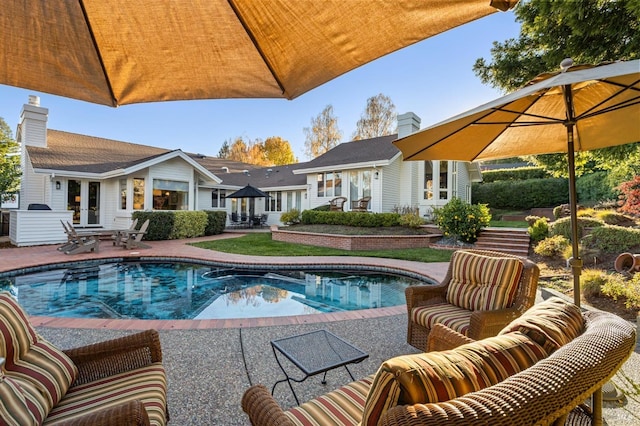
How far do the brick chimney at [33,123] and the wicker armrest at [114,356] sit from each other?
19.5m

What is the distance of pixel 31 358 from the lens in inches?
73.2

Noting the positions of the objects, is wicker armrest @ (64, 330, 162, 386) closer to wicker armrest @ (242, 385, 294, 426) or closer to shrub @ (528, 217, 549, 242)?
wicker armrest @ (242, 385, 294, 426)

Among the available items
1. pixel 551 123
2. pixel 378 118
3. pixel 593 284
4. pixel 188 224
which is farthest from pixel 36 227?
pixel 378 118

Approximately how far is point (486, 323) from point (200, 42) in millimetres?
3298

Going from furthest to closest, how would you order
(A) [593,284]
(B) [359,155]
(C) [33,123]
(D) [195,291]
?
(B) [359,155] → (C) [33,123] → (D) [195,291] → (A) [593,284]

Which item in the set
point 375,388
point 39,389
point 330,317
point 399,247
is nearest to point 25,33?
point 39,389

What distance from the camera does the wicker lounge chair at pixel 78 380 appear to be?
1.43 m

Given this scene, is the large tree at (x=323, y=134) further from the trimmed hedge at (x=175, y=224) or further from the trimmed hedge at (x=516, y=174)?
the trimmed hedge at (x=175, y=224)

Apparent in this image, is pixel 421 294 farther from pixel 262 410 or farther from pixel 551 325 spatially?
pixel 262 410

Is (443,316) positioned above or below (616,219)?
below

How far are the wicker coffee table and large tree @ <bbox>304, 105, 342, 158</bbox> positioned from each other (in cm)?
3223

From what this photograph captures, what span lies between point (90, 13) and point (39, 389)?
216 cm

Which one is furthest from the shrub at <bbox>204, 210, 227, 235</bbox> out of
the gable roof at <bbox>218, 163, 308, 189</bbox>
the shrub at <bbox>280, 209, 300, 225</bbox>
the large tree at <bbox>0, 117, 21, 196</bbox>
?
the large tree at <bbox>0, 117, 21, 196</bbox>

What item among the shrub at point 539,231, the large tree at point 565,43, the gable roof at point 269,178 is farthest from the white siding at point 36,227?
the shrub at point 539,231
